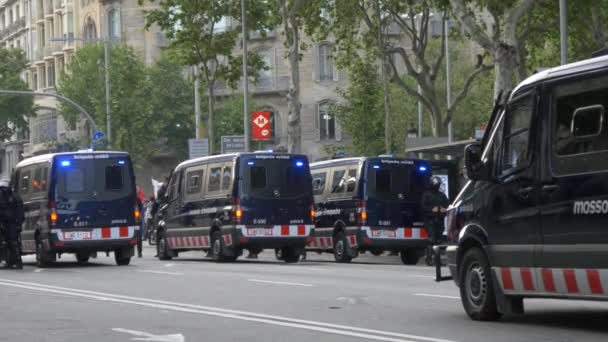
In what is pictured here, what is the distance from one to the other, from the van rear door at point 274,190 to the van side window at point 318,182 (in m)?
2.37

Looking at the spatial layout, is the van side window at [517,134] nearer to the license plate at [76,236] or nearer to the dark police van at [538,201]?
the dark police van at [538,201]

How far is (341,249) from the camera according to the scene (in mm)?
34469

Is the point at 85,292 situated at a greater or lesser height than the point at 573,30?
lesser

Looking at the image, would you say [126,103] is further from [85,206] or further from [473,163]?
[473,163]

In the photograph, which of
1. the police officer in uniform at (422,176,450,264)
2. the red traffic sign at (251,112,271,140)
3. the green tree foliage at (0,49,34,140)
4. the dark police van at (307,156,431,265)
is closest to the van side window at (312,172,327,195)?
the dark police van at (307,156,431,265)

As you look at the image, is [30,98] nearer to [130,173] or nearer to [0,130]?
[0,130]

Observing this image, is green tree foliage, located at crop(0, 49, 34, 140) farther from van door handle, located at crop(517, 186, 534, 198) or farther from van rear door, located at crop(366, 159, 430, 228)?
van door handle, located at crop(517, 186, 534, 198)

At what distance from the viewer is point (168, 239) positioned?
120 feet

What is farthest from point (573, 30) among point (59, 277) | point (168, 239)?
point (59, 277)

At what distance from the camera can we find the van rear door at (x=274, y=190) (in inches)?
1305

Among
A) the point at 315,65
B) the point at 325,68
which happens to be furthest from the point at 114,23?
the point at 325,68

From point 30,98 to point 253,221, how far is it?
65017mm

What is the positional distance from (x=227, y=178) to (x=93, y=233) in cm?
326

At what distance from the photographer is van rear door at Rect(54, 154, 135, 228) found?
105ft
